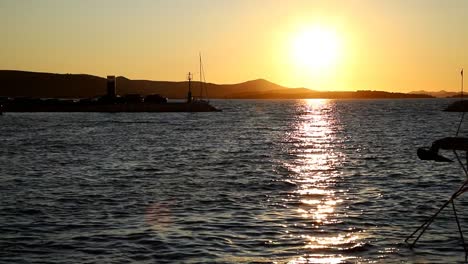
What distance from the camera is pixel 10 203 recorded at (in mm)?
31188

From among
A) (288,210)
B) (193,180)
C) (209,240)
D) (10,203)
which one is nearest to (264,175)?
(193,180)

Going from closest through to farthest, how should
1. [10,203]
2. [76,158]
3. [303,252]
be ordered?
[303,252], [10,203], [76,158]

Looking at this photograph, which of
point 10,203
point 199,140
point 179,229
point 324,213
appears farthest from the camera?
point 199,140

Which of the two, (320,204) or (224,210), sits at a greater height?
(224,210)

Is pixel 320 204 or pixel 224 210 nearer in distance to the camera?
pixel 224 210

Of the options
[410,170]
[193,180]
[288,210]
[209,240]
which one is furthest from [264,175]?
[209,240]

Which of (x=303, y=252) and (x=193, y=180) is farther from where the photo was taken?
(x=193, y=180)

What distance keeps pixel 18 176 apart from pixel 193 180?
11013 mm

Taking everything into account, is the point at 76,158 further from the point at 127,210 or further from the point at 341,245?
the point at 341,245

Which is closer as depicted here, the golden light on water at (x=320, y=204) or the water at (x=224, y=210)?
the water at (x=224, y=210)

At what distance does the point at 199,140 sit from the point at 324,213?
5719 cm

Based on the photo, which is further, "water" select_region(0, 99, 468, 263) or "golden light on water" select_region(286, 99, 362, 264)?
"golden light on water" select_region(286, 99, 362, 264)

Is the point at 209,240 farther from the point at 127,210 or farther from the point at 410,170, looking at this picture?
the point at 410,170

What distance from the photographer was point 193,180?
4119cm
